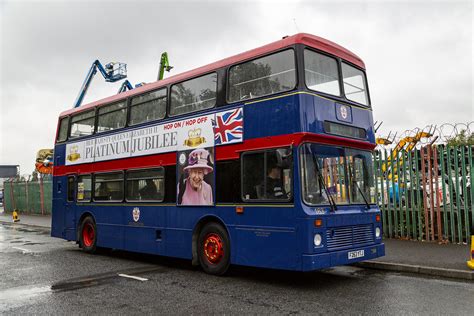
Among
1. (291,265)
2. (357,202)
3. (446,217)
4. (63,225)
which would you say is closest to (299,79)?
(357,202)

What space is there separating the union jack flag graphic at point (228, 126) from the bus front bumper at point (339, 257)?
100 inches

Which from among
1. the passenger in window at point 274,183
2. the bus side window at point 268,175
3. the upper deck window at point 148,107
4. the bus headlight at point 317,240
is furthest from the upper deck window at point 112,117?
the bus headlight at point 317,240

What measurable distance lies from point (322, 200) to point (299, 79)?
2.02 metres

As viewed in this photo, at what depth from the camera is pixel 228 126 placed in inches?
329

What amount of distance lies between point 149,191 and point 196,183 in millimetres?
1774

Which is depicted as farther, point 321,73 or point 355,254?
point 321,73

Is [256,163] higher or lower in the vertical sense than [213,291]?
higher

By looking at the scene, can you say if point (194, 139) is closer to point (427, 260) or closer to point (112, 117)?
point (112, 117)

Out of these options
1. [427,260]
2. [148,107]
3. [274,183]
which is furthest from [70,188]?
[427,260]

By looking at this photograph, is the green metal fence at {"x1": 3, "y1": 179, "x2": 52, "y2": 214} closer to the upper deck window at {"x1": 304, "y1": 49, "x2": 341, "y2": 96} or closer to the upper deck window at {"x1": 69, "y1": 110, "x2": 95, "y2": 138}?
the upper deck window at {"x1": 69, "y1": 110, "x2": 95, "y2": 138}

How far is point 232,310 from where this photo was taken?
234 inches

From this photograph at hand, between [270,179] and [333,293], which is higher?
[270,179]

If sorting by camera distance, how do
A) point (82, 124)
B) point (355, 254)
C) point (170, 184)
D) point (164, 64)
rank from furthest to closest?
point (164, 64)
point (82, 124)
point (170, 184)
point (355, 254)

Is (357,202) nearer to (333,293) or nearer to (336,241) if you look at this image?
(336,241)
